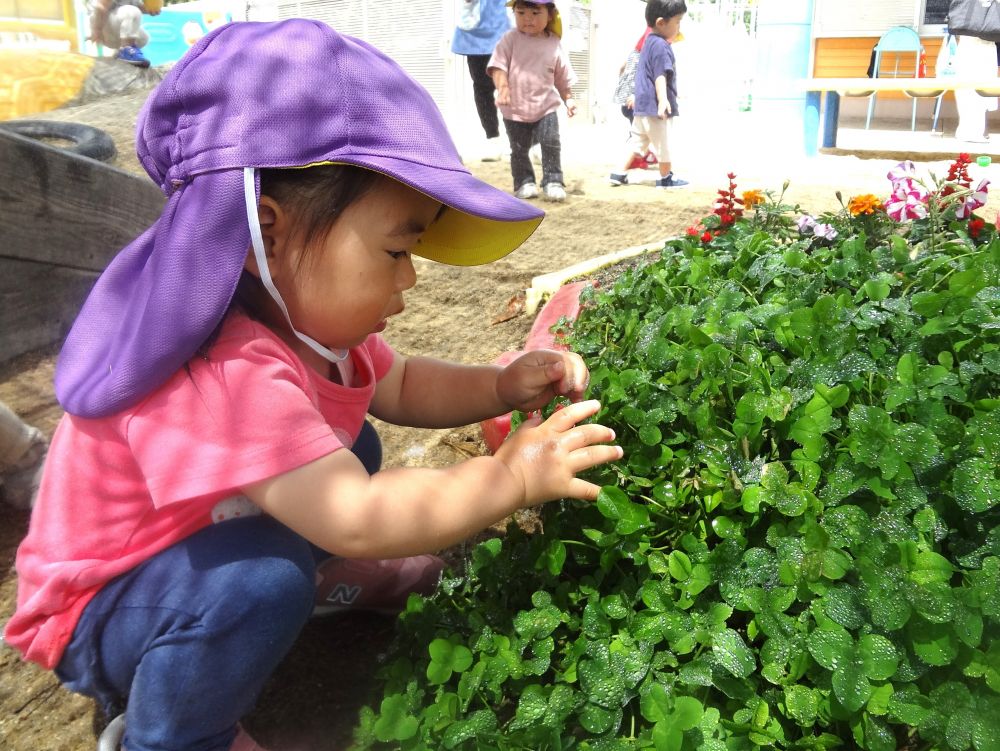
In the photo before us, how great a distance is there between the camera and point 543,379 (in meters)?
1.77

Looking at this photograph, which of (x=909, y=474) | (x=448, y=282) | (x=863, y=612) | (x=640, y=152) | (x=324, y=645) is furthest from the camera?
(x=640, y=152)

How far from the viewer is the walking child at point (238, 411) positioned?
4.33 feet

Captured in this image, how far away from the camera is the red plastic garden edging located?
2.32 metres

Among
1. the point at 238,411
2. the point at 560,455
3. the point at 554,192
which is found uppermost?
the point at 238,411

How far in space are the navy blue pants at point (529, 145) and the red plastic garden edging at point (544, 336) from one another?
3.66m

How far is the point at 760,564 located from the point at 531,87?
6104 mm

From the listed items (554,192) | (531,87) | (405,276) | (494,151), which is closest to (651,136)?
(531,87)

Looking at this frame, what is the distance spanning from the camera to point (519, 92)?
692 centimetres

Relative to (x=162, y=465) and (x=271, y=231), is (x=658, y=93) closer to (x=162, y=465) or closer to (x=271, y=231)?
(x=271, y=231)

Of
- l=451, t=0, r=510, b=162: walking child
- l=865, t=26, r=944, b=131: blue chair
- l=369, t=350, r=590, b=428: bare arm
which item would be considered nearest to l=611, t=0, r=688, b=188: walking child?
l=451, t=0, r=510, b=162: walking child

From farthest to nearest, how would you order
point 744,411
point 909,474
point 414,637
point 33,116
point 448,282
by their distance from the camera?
point 33,116 → point 448,282 → point 414,637 → point 744,411 → point 909,474

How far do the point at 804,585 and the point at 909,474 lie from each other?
0.77 feet

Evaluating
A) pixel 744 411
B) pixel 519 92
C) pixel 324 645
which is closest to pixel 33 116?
pixel 519 92

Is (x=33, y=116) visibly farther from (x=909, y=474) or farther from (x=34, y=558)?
(x=909, y=474)
